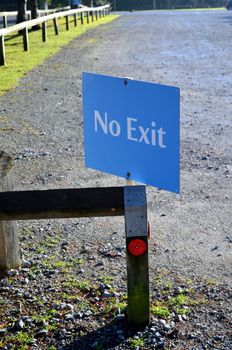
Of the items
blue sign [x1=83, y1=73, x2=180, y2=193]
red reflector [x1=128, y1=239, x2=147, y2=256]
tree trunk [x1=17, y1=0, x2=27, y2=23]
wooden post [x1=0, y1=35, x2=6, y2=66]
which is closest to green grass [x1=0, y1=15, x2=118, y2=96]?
wooden post [x1=0, y1=35, x2=6, y2=66]

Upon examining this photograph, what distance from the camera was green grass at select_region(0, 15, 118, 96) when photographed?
45.0 feet

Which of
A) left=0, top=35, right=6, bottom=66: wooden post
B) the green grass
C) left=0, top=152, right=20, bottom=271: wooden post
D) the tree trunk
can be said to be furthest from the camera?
the tree trunk

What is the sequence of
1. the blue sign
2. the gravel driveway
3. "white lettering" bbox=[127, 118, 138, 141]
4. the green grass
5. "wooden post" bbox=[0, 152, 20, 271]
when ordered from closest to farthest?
the blue sign < "white lettering" bbox=[127, 118, 138, 141] < "wooden post" bbox=[0, 152, 20, 271] < the gravel driveway < the green grass

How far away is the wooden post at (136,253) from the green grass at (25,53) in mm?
8587

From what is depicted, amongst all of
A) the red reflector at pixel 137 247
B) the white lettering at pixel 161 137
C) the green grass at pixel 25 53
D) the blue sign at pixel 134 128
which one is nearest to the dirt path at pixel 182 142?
the green grass at pixel 25 53

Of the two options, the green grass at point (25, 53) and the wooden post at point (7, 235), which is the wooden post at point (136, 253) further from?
the green grass at point (25, 53)

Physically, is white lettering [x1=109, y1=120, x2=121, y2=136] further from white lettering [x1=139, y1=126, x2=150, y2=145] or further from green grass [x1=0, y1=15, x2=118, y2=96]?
green grass [x1=0, y1=15, x2=118, y2=96]

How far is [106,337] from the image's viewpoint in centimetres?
383

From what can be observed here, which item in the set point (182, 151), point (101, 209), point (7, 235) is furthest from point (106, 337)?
point (182, 151)

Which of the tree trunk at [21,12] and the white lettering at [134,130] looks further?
the tree trunk at [21,12]

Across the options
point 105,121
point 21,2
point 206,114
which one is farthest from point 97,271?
point 21,2

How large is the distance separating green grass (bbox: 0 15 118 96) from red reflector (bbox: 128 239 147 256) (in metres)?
8.64

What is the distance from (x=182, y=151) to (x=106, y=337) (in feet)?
13.6

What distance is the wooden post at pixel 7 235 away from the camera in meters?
4.50
